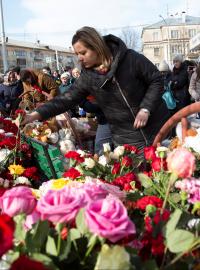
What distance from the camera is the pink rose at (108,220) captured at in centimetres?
69

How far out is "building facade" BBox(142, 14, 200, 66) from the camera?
6744cm

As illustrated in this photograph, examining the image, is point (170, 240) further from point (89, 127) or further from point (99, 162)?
point (89, 127)

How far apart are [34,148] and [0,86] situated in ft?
16.2

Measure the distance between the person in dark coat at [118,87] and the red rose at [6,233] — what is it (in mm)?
1787

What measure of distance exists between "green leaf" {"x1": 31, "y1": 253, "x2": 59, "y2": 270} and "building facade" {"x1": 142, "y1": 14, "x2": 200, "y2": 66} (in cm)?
6427

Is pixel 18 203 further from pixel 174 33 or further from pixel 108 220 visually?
pixel 174 33

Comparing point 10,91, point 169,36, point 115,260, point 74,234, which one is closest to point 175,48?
point 169,36

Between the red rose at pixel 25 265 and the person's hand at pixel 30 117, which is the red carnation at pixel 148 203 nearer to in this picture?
the red rose at pixel 25 265

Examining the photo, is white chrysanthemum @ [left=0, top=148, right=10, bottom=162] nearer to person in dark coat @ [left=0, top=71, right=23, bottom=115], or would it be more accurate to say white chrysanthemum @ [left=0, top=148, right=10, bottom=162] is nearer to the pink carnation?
the pink carnation

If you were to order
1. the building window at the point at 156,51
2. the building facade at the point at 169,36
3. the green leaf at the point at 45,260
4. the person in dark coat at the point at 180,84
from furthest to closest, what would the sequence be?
the building window at the point at 156,51 < the building facade at the point at 169,36 < the person in dark coat at the point at 180,84 < the green leaf at the point at 45,260

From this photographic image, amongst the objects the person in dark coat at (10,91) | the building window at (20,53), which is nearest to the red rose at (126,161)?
the person in dark coat at (10,91)

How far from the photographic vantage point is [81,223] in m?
0.75

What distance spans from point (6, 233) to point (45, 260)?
9cm

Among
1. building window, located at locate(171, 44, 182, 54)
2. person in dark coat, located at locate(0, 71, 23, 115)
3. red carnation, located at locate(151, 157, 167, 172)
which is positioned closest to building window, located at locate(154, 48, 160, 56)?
building window, located at locate(171, 44, 182, 54)
